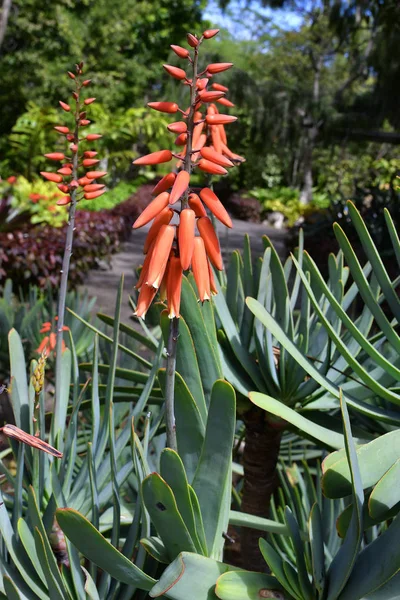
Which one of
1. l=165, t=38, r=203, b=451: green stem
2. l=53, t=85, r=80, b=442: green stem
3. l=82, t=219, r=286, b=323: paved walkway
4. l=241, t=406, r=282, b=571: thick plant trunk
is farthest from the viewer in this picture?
l=82, t=219, r=286, b=323: paved walkway

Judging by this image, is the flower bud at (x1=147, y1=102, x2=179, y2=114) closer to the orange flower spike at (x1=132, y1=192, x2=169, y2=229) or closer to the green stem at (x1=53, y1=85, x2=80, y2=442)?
the orange flower spike at (x1=132, y1=192, x2=169, y2=229)

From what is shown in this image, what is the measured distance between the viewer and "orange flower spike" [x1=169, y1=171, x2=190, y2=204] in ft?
2.76

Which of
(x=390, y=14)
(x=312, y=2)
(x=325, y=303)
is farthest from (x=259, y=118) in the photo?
(x=325, y=303)

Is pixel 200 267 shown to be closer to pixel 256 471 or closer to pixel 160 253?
pixel 160 253

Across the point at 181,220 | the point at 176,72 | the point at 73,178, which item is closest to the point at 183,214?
the point at 181,220

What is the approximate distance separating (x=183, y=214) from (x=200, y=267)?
0.32 feet

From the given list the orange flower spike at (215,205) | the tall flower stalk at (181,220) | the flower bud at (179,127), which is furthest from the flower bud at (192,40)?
the orange flower spike at (215,205)

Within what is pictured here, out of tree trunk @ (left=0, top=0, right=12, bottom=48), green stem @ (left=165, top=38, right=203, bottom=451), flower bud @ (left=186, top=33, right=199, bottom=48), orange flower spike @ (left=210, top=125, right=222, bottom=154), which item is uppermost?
tree trunk @ (left=0, top=0, right=12, bottom=48)

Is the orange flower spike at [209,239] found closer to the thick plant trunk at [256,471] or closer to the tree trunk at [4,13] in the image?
the thick plant trunk at [256,471]

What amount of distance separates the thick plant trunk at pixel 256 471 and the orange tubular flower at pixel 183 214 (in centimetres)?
45

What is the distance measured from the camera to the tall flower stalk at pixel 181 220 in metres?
0.85

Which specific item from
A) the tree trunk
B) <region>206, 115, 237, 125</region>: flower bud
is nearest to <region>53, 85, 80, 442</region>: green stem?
<region>206, 115, 237, 125</region>: flower bud

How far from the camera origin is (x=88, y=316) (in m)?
3.53

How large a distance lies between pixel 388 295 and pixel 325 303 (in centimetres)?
34
